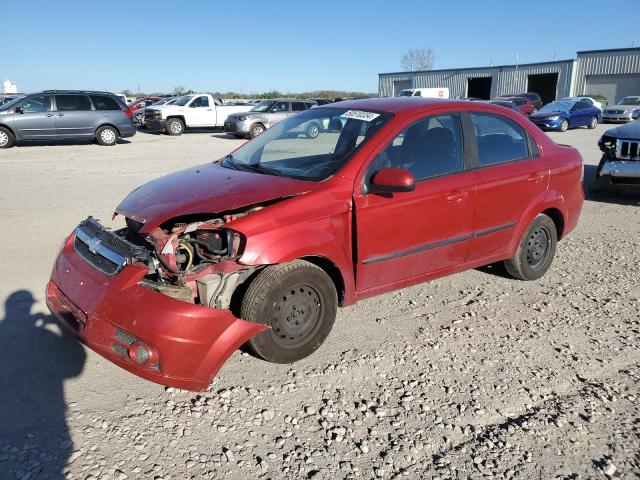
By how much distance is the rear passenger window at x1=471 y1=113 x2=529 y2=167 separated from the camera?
173 inches

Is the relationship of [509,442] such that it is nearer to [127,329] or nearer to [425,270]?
[425,270]

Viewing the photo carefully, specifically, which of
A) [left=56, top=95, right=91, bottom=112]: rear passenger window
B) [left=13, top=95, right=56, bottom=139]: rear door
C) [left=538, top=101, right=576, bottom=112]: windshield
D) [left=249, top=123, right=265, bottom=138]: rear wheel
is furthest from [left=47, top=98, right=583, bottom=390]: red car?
[left=538, top=101, right=576, bottom=112]: windshield

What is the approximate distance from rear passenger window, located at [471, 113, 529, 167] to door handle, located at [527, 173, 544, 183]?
0.61ft

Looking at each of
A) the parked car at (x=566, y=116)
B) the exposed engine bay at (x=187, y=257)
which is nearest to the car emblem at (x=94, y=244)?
the exposed engine bay at (x=187, y=257)

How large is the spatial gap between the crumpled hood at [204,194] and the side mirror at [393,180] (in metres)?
0.43

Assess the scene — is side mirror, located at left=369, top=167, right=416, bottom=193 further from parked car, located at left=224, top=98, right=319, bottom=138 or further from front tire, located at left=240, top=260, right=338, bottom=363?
parked car, located at left=224, top=98, right=319, bottom=138

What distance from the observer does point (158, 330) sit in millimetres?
2830

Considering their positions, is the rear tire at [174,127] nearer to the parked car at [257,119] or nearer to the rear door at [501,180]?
the parked car at [257,119]

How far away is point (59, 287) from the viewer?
3.51 m

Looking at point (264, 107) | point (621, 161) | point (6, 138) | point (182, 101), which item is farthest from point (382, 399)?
point (182, 101)

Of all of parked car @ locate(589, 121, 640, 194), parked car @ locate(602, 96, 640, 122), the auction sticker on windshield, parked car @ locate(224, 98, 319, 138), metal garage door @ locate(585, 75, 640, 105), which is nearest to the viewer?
the auction sticker on windshield

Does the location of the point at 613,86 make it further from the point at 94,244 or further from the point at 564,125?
the point at 94,244

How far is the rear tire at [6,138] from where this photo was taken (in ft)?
52.0

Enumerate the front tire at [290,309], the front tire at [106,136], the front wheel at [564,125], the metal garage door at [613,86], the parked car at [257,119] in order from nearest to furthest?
the front tire at [290,309] < the front tire at [106,136] < the parked car at [257,119] < the front wheel at [564,125] < the metal garage door at [613,86]
